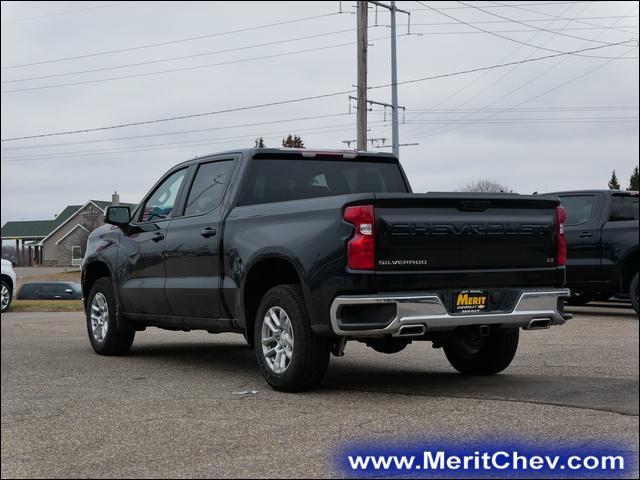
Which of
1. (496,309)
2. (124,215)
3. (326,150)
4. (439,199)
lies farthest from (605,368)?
(124,215)

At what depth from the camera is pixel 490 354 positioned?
25.1ft

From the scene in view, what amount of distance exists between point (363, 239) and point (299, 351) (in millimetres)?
997

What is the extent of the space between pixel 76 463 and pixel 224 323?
307 cm

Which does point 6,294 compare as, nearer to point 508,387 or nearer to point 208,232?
point 208,232

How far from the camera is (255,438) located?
523 centimetres

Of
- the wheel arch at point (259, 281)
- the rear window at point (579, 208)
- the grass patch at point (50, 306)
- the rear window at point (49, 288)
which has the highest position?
the rear window at point (579, 208)

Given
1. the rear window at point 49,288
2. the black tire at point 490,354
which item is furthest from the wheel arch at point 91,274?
the rear window at point 49,288

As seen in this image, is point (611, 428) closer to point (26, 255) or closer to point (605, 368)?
point (605, 368)

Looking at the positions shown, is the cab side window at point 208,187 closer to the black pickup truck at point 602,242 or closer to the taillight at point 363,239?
the taillight at point 363,239

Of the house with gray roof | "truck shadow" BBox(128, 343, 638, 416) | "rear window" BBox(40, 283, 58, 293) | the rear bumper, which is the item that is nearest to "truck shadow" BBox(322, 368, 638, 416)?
"truck shadow" BBox(128, 343, 638, 416)

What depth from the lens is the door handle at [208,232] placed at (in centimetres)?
774

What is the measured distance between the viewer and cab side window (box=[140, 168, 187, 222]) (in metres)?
8.72

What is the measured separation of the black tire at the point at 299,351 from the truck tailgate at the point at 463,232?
30.6 inches

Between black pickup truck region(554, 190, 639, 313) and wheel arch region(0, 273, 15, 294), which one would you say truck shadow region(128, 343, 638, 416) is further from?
wheel arch region(0, 273, 15, 294)
